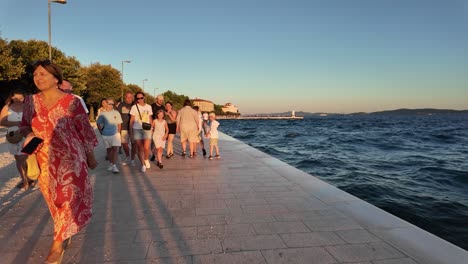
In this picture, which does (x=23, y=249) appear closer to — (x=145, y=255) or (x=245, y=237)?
(x=145, y=255)

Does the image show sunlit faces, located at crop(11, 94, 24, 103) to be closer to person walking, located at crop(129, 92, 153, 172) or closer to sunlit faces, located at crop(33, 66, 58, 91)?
person walking, located at crop(129, 92, 153, 172)

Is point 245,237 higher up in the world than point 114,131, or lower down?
lower down

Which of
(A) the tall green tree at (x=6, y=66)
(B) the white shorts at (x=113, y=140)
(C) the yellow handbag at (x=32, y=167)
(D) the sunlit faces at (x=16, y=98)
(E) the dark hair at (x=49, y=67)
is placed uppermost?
(A) the tall green tree at (x=6, y=66)

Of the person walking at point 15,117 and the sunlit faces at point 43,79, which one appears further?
the person walking at point 15,117

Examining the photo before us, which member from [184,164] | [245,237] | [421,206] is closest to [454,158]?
[421,206]

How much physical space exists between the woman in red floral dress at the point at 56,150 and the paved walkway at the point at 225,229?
0.41 m

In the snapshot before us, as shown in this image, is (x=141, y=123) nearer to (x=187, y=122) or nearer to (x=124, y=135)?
(x=124, y=135)

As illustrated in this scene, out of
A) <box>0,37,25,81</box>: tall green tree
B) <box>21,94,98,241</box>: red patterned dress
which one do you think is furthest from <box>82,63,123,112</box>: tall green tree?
<box>21,94,98,241</box>: red patterned dress

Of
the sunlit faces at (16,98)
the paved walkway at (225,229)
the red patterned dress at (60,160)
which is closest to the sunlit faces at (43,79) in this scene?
the red patterned dress at (60,160)

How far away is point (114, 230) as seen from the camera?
3.63m

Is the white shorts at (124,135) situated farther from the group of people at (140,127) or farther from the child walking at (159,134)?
the child walking at (159,134)

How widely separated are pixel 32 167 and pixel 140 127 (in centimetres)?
466

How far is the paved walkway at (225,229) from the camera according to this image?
9.80ft

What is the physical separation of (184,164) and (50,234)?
488 cm
